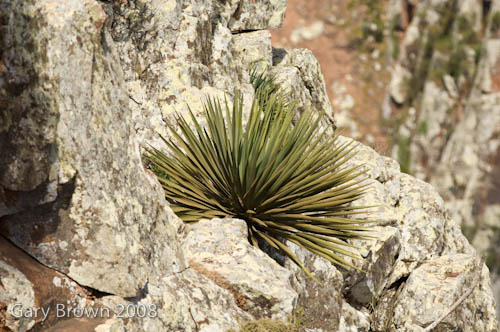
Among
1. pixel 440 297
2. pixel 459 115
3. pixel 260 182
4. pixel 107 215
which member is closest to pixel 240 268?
pixel 260 182

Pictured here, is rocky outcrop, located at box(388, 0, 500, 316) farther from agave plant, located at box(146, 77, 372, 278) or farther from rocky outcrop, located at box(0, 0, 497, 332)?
agave plant, located at box(146, 77, 372, 278)

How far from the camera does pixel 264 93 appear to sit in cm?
665

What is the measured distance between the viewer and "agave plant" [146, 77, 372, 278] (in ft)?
16.1

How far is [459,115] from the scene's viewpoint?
2116 centimetres

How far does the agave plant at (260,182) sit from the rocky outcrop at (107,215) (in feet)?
1.10

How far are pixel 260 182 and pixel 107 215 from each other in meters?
1.82

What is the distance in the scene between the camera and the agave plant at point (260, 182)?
4.91 meters

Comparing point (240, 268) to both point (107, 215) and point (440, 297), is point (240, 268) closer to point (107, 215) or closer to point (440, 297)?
point (107, 215)

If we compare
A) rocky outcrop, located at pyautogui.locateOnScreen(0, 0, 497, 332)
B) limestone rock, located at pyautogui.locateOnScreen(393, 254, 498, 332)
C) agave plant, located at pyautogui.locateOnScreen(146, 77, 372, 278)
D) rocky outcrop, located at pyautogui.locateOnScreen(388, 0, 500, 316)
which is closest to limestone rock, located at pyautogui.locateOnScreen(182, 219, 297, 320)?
rocky outcrop, located at pyautogui.locateOnScreen(0, 0, 497, 332)

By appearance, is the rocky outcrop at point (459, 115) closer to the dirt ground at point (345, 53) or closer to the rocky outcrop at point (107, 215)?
the dirt ground at point (345, 53)

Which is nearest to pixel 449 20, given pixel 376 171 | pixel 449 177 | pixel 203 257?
pixel 449 177

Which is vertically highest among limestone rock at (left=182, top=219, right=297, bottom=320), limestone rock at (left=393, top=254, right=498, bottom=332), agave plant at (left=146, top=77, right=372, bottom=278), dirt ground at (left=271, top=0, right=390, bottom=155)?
dirt ground at (left=271, top=0, right=390, bottom=155)

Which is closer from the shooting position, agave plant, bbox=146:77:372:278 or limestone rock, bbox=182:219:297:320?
limestone rock, bbox=182:219:297:320

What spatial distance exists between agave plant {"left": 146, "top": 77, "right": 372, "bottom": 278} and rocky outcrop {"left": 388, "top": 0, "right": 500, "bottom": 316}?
52.4ft
